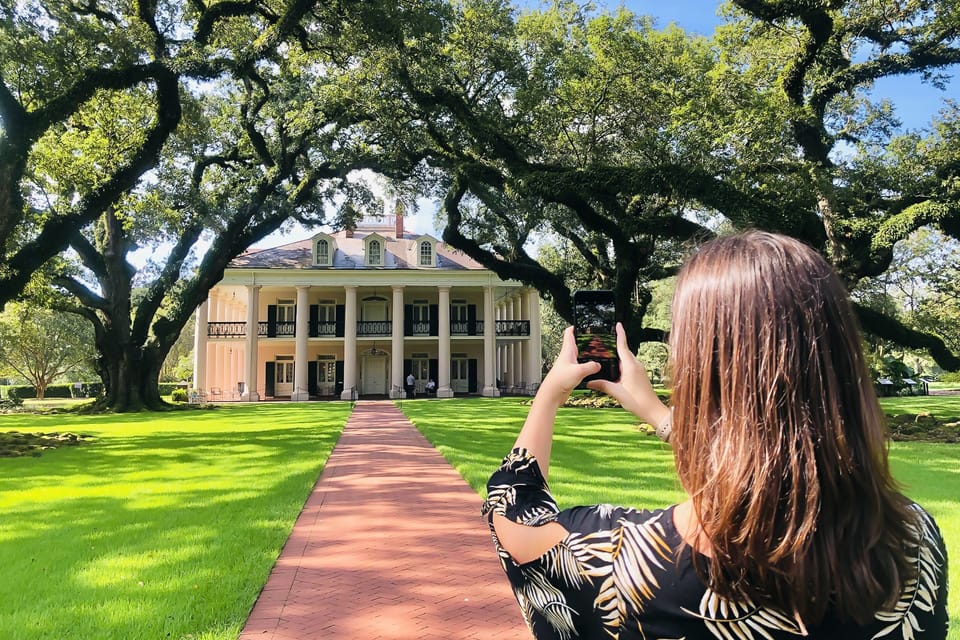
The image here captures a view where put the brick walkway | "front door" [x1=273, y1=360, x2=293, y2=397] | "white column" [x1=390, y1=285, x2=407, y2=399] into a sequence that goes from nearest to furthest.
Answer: the brick walkway < "white column" [x1=390, y1=285, x2=407, y2=399] < "front door" [x1=273, y1=360, x2=293, y2=397]

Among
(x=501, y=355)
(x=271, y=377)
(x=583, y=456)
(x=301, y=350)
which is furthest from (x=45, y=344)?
(x=583, y=456)

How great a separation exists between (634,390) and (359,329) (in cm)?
3537

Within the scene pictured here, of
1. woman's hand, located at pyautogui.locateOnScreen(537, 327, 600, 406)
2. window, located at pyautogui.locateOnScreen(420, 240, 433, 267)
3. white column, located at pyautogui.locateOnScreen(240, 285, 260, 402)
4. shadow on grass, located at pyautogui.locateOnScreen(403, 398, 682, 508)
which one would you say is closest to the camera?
woman's hand, located at pyautogui.locateOnScreen(537, 327, 600, 406)

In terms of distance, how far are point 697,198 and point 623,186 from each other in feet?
6.22

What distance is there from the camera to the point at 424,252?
35938 millimetres

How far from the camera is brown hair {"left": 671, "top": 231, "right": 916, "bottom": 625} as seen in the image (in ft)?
2.86

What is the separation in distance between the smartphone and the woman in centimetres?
36

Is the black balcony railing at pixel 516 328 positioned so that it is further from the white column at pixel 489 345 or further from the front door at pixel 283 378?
the front door at pixel 283 378

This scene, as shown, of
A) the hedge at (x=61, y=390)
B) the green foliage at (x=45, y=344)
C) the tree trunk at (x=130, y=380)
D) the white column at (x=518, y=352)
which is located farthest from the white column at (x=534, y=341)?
the hedge at (x=61, y=390)

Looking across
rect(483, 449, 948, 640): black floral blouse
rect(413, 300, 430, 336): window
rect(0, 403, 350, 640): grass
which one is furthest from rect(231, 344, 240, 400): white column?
rect(483, 449, 948, 640): black floral blouse

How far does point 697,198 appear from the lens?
15.6 metres

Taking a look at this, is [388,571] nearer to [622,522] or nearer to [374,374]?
[622,522]

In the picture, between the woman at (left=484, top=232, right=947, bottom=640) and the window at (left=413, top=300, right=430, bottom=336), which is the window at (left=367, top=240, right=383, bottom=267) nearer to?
the window at (left=413, top=300, right=430, bottom=336)

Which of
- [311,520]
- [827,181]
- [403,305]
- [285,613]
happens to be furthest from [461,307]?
[285,613]
